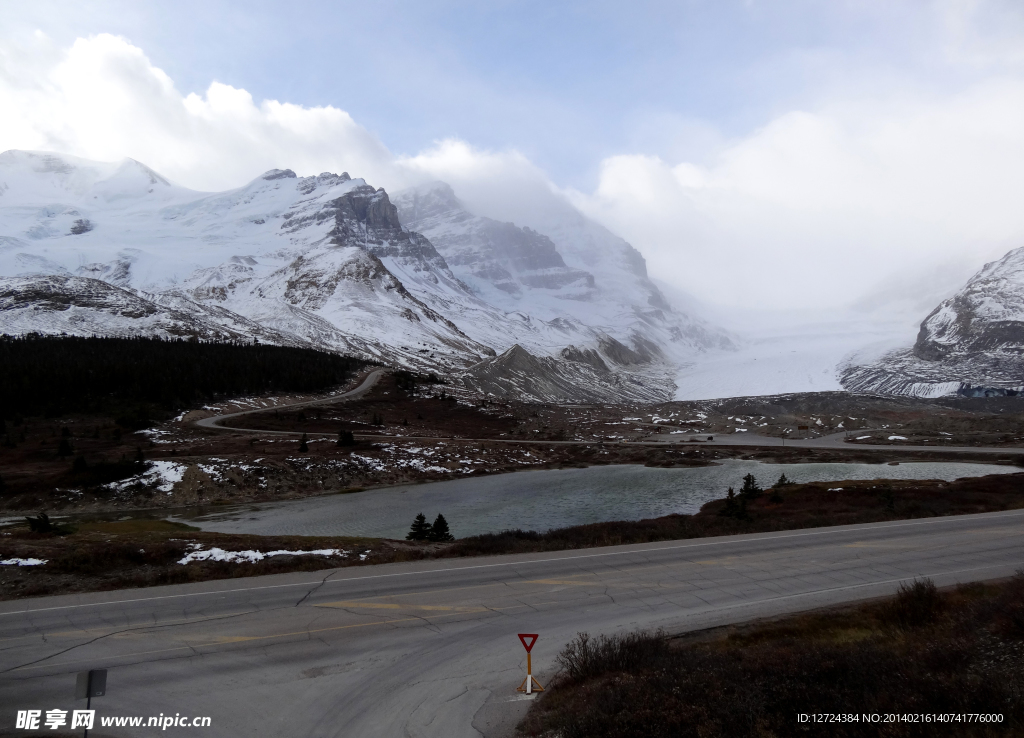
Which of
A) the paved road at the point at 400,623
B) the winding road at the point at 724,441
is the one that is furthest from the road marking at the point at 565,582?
the winding road at the point at 724,441

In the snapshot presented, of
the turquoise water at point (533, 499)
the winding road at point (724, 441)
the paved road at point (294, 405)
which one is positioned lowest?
the turquoise water at point (533, 499)

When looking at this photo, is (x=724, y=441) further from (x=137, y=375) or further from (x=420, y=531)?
(x=137, y=375)

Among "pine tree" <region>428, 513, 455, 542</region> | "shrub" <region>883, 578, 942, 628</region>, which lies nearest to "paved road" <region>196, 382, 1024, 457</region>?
"pine tree" <region>428, 513, 455, 542</region>

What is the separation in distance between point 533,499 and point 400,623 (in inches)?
1429

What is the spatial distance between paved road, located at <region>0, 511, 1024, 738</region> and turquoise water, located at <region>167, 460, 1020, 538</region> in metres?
18.5

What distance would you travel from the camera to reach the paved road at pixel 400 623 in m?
10.5

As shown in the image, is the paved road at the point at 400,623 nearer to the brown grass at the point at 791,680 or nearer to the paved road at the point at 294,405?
the brown grass at the point at 791,680

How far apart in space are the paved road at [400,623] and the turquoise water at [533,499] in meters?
18.5

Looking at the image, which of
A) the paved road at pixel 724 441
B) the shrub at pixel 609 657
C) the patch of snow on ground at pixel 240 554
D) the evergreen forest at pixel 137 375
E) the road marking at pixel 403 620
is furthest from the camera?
the evergreen forest at pixel 137 375

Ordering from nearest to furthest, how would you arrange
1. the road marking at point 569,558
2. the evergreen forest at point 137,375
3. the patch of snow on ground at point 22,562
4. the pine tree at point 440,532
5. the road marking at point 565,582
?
the road marking at point 569,558 → the road marking at point 565,582 → the patch of snow on ground at point 22,562 → the pine tree at point 440,532 → the evergreen forest at point 137,375

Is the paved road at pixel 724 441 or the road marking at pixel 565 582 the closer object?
the road marking at pixel 565 582

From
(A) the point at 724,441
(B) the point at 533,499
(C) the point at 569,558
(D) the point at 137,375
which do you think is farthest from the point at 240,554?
(D) the point at 137,375

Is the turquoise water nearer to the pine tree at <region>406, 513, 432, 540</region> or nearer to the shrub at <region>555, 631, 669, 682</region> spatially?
the pine tree at <region>406, 513, 432, 540</region>

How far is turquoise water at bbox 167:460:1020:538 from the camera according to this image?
1596 inches
